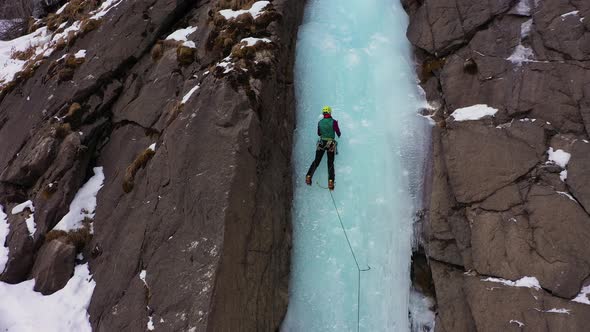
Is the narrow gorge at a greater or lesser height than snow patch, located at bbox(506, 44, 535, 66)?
lesser

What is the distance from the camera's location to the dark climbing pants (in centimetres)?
772

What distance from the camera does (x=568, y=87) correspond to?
6.99 m

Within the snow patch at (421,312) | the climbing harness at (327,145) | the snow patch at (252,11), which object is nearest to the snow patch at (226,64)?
the snow patch at (252,11)

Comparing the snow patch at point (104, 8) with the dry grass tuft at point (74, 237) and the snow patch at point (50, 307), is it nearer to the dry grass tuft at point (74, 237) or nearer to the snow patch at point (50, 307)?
the dry grass tuft at point (74, 237)

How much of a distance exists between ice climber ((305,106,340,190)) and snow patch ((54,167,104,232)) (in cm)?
476

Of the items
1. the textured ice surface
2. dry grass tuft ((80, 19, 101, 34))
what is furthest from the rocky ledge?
dry grass tuft ((80, 19, 101, 34))

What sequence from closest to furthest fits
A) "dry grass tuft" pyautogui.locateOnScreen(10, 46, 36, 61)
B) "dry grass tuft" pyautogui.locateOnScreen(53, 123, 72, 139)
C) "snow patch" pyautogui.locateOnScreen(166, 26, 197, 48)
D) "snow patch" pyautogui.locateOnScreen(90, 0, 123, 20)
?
1. "dry grass tuft" pyautogui.locateOnScreen(53, 123, 72, 139)
2. "snow patch" pyautogui.locateOnScreen(166, 26, 197, 48)
3. "snow patch" pyautogui.locateOnScreen(90, 0, 123, 20)
4. "dry grass tuft" pyautogui.locateOnScreen(10, 46, 36, 61)

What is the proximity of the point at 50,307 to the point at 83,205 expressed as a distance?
212 cm

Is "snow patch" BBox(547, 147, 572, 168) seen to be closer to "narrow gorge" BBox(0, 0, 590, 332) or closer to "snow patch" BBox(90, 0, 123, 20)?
"narrow gorge" BBox(0, 0, 590, 332)

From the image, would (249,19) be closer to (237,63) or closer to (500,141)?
(237,63)

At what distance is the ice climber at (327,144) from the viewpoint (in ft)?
25.3

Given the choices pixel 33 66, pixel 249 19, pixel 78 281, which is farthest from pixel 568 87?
pixel 33 66

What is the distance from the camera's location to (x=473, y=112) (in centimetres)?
762

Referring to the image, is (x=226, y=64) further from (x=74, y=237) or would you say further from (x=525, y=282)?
(x=525, y=282)
